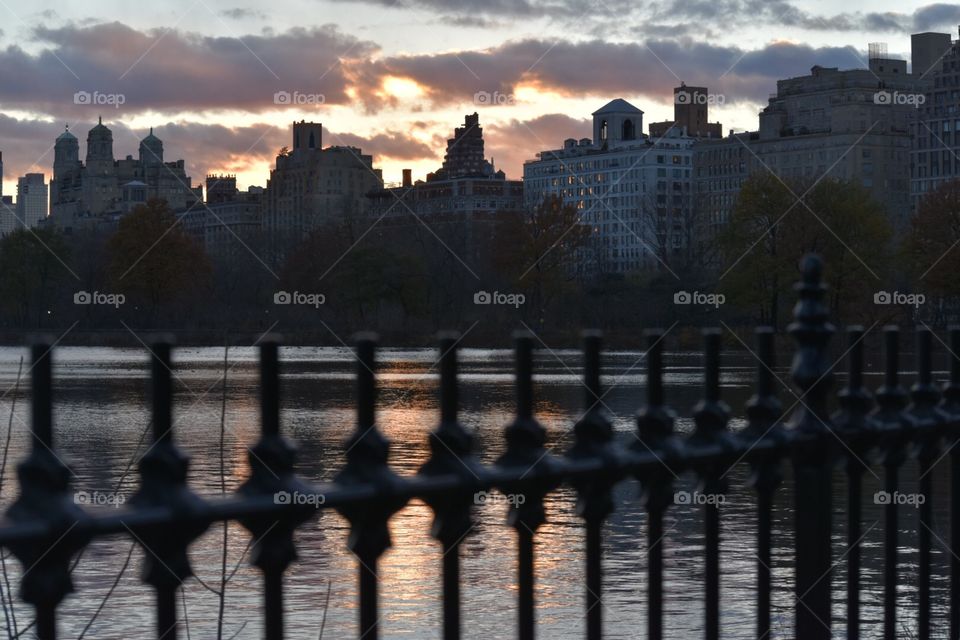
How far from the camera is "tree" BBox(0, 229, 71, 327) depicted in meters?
103

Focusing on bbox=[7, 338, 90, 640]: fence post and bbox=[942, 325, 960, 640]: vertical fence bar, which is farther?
bbox=[942, 325, 960, 640]: vertical fence bar

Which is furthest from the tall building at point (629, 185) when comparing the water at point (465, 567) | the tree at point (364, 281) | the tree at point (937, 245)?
the water at point (465, 567)

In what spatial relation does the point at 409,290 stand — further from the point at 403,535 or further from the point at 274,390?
the point at 274,390

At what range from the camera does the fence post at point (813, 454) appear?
4055 millimetres

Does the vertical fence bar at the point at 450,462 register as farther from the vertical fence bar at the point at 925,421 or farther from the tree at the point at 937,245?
the tree at the point at 937,245

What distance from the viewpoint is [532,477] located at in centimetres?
299

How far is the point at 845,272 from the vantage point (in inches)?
3140

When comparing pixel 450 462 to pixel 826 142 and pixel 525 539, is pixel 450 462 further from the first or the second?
pixel 826 142

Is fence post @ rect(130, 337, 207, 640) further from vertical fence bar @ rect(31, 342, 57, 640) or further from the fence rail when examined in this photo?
vertical fence bar @ rect(31, 342, 57, 640)

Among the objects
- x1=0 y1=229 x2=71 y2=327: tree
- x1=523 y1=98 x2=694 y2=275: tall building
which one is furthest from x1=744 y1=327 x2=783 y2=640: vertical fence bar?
x1=523 y1=98 x2=694 y2=275: tall building

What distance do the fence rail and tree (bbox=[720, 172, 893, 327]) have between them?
7465cm

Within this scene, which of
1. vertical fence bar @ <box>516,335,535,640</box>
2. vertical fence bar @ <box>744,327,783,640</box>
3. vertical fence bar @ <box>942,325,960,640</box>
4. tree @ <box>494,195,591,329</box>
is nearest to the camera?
vertical fence bar @ <box>516,335,535,640</box>

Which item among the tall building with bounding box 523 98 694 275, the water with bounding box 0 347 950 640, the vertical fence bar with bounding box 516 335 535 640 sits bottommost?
the water with bounding box 0 347 950 640

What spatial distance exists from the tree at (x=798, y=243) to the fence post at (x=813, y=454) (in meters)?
75.0
